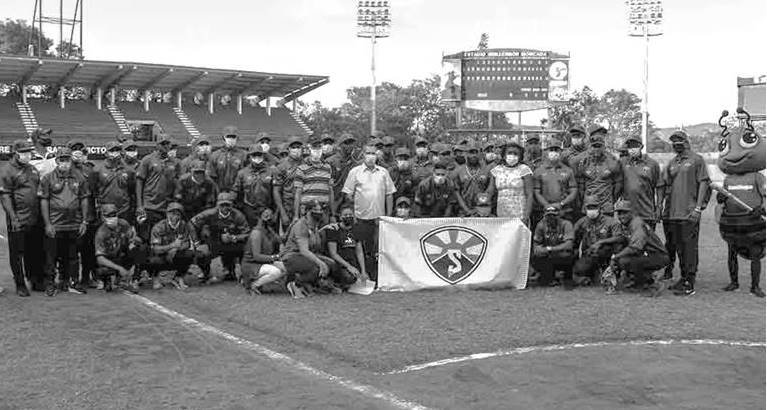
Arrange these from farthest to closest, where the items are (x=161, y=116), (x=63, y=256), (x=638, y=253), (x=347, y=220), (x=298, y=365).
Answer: (x=161, y=116) < (x=63, y=256) < (x=347, y=220) < (x=638, y=253) < (x=298, y=365)

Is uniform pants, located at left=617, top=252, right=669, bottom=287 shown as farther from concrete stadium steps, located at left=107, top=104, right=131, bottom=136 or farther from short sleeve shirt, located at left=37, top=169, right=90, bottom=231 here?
concrete stadium steps, located at left=107, top=104, right=131, bottom=136

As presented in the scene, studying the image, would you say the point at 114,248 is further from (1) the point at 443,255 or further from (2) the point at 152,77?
(2) the point at 152,77

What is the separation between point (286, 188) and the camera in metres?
10.6

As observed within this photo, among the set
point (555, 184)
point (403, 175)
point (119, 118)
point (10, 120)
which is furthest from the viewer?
point (119, 118)

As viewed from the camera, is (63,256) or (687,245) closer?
(687,245)

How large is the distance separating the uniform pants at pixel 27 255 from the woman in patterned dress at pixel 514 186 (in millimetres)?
5819

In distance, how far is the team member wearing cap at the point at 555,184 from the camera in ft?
33.8

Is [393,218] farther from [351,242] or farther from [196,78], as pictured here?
[196,78]

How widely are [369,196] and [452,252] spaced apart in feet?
4.24

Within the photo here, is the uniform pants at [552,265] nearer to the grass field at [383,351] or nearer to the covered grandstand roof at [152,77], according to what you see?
the grass field at [383,351]

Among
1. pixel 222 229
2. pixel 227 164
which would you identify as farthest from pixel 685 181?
pixel 227 164

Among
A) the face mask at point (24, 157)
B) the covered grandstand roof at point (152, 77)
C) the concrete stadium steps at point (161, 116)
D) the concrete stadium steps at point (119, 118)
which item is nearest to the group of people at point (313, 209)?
the face mask at point (24, 157)

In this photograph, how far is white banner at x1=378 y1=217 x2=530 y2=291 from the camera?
32.7ft

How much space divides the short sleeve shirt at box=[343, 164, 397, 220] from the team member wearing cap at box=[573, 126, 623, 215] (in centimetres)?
262
